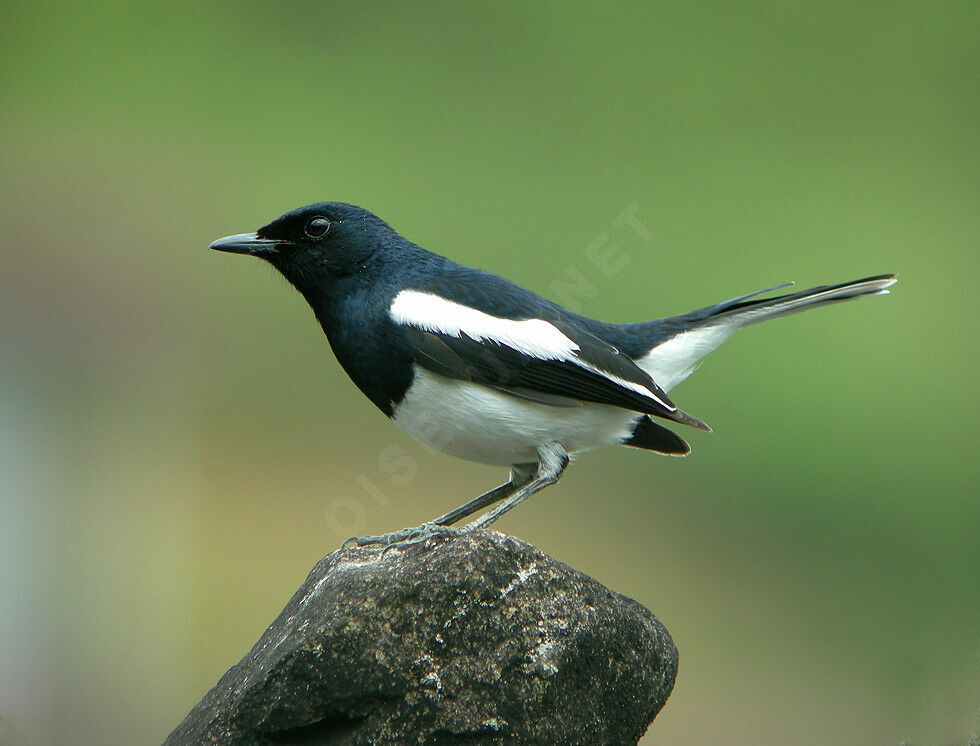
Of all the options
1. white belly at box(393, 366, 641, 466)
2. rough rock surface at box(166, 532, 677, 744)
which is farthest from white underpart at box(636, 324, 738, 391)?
rough rock surface at box(166, 532, 677, 744)

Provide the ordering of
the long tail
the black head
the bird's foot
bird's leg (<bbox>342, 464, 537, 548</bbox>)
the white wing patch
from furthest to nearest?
the long tail
the black head
the white wing patch
bird's leg (<bbox>342, 464, 537, 548</bbox>)
the bird's foot

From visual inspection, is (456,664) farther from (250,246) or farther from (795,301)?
(795,301)

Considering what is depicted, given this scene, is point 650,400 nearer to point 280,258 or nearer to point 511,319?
point 511,319

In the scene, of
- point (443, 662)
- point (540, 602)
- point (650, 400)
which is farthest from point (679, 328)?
point (443, 662)

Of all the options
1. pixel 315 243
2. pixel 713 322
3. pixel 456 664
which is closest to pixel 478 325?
pixel 315 243

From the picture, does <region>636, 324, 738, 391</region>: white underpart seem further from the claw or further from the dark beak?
the dark beak

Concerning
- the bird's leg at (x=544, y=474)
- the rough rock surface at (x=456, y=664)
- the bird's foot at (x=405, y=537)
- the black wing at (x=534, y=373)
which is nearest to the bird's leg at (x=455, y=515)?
the bird's foot at (x=405, y=537)
